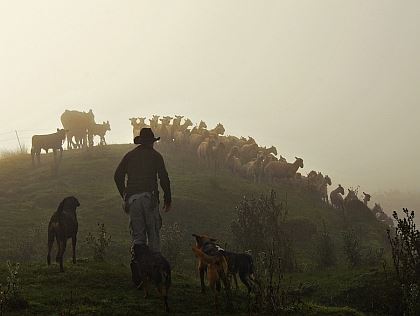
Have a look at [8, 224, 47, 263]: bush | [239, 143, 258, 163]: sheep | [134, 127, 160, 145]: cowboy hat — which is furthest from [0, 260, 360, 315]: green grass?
[239, 143, 258, 163]: sheep

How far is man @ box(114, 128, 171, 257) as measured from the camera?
32.0 ft

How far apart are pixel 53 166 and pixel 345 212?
27.6m

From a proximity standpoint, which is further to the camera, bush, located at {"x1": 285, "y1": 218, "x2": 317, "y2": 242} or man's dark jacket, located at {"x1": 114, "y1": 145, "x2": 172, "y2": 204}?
bush, located at {"x1": 285, "y1": 218, "x2": 317, "y2": 242}

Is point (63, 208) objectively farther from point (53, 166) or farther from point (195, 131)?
point (195, 131)

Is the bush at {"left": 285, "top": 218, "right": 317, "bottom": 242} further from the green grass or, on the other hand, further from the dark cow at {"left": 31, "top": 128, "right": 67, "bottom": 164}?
the dark cow at {"left": 31, "top": 128, "right": 67, "bottom": 164}

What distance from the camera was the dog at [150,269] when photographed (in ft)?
28.1

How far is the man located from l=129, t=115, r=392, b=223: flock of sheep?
103 feet

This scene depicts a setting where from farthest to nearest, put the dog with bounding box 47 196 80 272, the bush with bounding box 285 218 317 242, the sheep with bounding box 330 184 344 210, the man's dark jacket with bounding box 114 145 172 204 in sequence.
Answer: the sheep with bounding box 330 184 344 210
the bush with bounding box 285 218 317 242
the dog with bounding box 47 196 80 272
the man's dark jacket with bounding box 114 145 172 204

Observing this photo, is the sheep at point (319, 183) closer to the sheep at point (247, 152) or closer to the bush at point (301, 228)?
the sheep at point (247, 152)

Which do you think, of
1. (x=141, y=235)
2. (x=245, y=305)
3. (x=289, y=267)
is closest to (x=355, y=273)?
(x=289, y=267)

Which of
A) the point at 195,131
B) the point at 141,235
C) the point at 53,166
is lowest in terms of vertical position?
the point at 141,235

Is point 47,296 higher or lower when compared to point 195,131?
lower

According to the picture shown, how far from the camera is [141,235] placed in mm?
9664

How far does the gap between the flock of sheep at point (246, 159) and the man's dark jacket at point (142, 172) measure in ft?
103
